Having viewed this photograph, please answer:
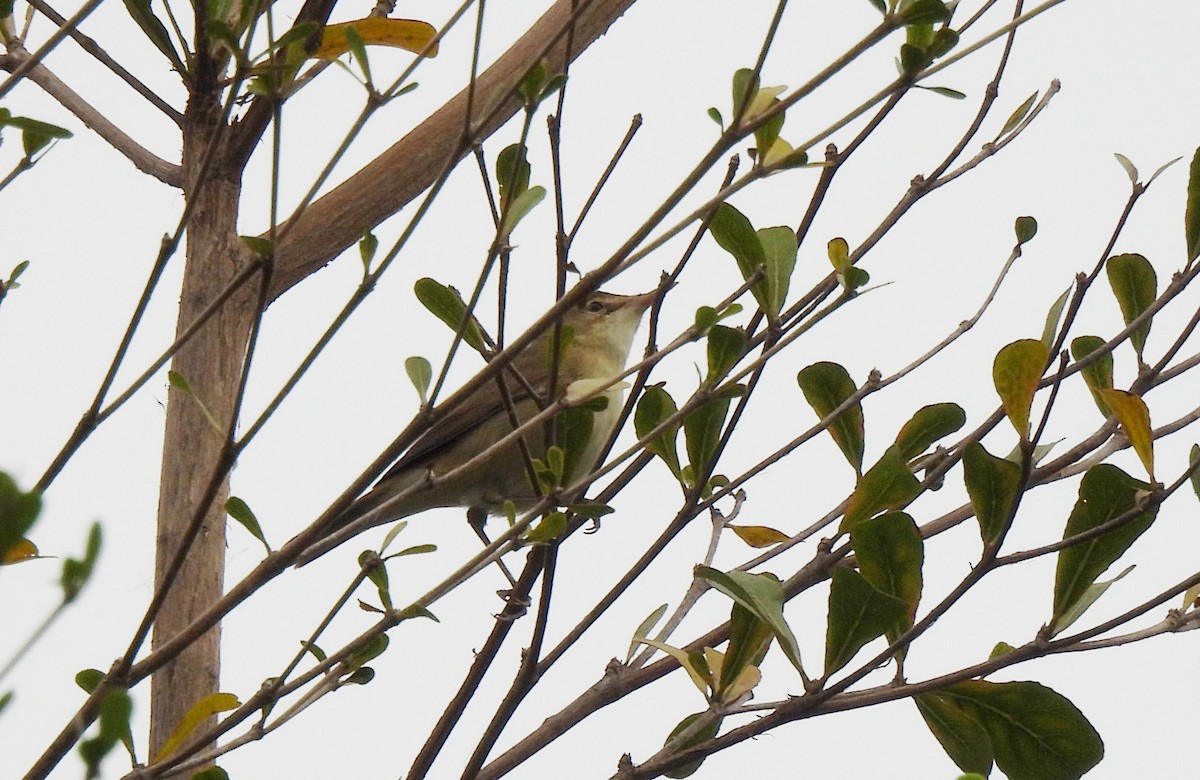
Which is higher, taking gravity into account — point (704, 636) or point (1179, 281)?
point (1179, 281)

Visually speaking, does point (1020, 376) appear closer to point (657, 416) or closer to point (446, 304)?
point (657, 416)

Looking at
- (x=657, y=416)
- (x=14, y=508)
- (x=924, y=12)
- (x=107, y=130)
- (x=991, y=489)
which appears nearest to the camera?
(x=14, y=508)

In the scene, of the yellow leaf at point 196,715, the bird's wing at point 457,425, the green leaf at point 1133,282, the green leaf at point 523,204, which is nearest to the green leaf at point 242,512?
the yellow leaf at point 196,715

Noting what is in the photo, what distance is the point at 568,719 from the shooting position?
6.10 feet

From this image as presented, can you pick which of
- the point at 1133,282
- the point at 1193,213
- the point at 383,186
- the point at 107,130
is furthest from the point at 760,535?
the point at 107,130

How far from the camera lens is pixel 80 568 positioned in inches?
29.5

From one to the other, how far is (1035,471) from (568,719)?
0.72 meters

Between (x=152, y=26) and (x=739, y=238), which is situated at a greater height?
(x=152, y=26)

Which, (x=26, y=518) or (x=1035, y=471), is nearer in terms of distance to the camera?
(x=26, y=518)

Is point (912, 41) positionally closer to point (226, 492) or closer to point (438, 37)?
point (438, 37)

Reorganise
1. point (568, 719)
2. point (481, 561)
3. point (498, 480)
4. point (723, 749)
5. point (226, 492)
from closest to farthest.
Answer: point (481, 561)
point (723, 749)
point (568, 719)
point (226, 492)
point (498, 480)

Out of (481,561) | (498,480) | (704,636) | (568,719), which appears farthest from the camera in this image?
(498,480)

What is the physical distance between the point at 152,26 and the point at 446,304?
658 millimetres

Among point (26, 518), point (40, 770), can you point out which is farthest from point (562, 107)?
point (26, 518)
